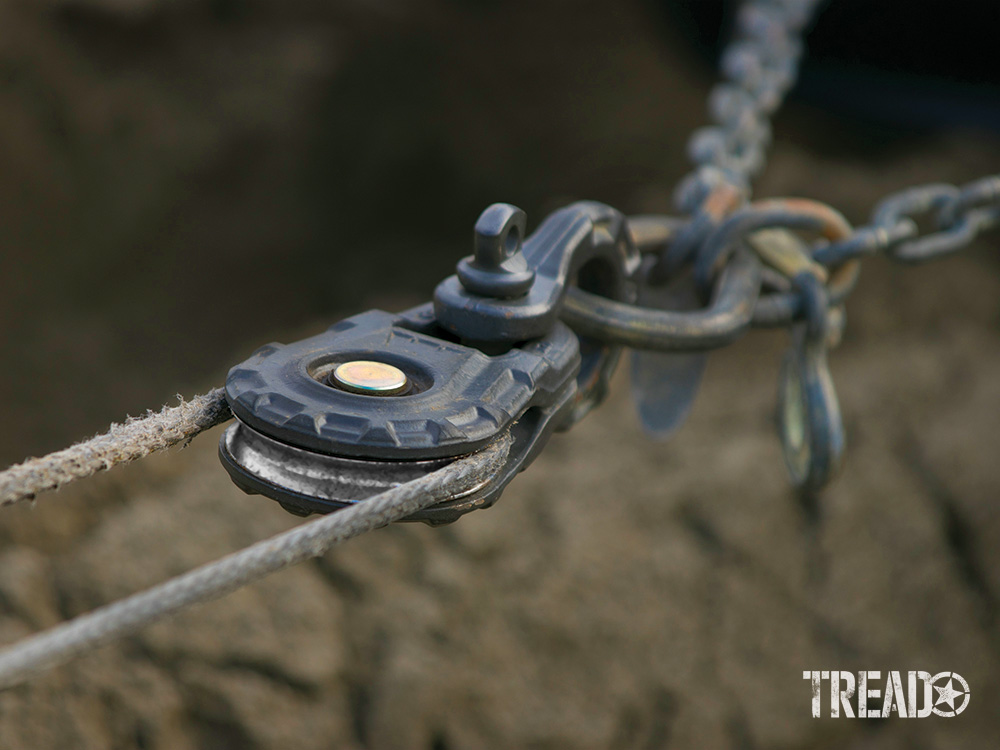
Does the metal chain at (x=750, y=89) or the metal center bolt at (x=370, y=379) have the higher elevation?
the metal chain at (x=750, y=89)

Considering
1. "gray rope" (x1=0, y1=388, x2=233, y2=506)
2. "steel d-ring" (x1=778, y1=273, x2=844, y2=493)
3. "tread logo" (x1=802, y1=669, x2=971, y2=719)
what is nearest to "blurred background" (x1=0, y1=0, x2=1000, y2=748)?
"tread logo" (x1=802, y1=669, x2=971, y2=719)

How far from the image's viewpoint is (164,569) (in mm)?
1369

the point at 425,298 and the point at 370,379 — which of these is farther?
the point at 425,298

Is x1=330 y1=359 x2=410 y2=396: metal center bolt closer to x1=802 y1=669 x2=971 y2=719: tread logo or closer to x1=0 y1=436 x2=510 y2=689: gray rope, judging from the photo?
x1=0 y1=436 x2=510 y2=689: gray rope

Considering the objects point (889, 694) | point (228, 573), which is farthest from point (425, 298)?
point (228, 573)

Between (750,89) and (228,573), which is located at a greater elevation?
(750,89)

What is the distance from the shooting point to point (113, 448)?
0.39 m

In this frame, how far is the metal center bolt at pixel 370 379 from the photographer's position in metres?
0.44

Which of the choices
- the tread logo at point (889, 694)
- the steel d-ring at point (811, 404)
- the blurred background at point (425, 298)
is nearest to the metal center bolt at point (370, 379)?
the steel d-ring at point (811, 404)

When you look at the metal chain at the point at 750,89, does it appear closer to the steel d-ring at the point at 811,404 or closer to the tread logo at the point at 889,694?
the steel d-ring at the point at 811,404

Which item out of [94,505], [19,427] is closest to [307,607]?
[94,505]

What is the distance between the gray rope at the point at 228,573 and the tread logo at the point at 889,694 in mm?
1188

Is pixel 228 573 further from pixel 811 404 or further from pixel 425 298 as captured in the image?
pixel 425 298

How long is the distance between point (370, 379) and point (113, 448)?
12 centimetres
